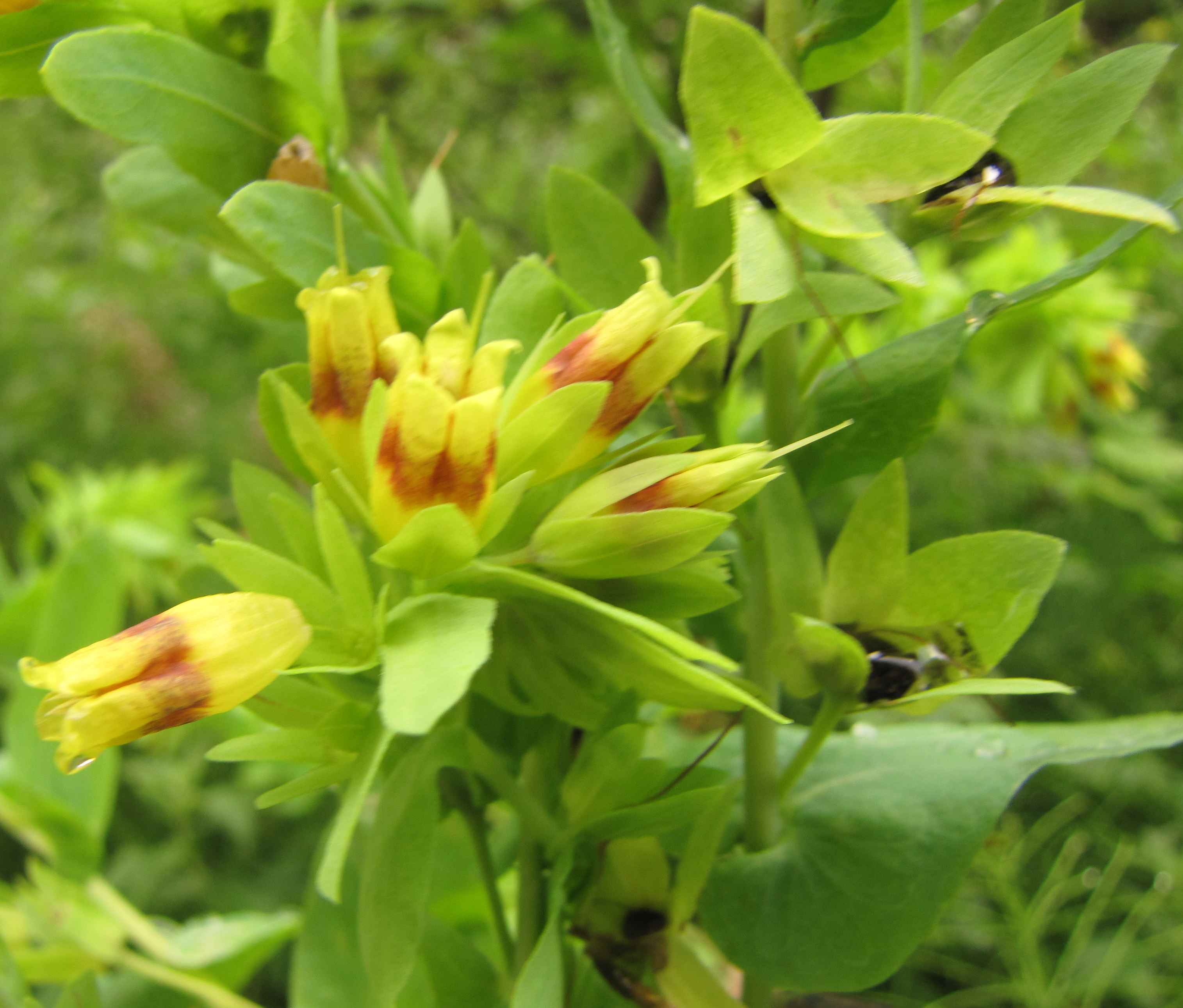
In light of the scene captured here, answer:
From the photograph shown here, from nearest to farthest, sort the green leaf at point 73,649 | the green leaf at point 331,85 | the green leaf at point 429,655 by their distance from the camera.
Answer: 1. the green leaf at point 429,655
2. the green leaf at point 331,85
3. the green leaf at point 73,649

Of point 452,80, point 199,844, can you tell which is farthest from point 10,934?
point 452,80

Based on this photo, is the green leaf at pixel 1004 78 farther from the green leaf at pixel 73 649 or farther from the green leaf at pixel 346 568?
the green leaf at pixel 73 649

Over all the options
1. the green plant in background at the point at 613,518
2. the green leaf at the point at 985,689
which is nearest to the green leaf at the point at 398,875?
the green plant in background at the point at 613,518

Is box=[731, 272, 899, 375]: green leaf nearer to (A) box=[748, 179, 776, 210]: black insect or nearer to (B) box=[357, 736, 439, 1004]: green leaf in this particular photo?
(A) box=[748, 179, 776, 210]: black insect

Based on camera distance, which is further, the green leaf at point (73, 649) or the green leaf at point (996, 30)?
the green leaf at point (73, 649)

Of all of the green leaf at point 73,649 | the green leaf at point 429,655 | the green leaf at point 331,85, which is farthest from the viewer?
the green leaf at point 73,649

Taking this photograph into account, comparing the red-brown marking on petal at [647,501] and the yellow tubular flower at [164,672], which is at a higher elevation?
the red-brown marking on petal at [647,501]
